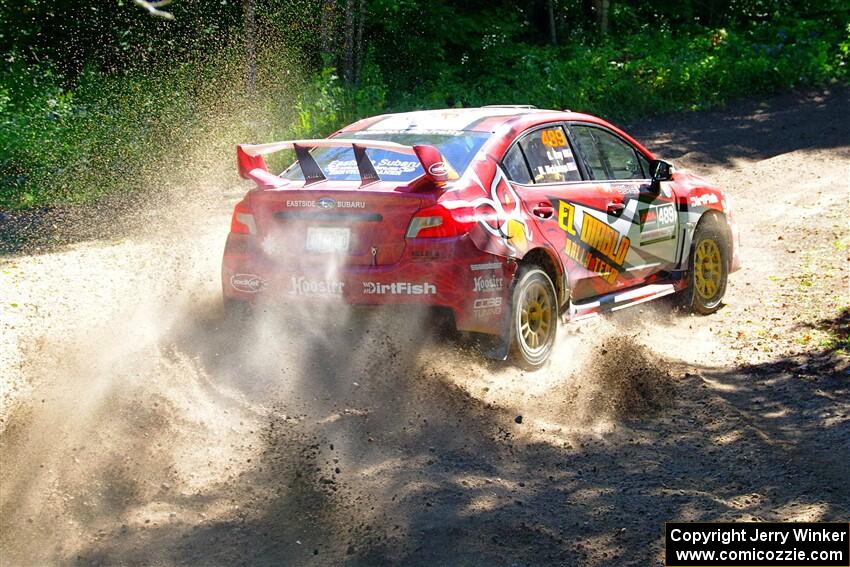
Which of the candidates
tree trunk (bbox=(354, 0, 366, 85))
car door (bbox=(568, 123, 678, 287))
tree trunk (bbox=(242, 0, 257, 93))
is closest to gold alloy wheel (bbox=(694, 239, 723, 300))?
Answer: car door (bbox=(568, 123, 678, 287))

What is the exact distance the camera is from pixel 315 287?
20.4 ft

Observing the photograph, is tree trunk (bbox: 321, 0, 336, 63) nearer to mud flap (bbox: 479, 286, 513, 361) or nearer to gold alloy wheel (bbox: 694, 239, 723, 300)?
gold alloy wheel (bbox: 694, 239, 723, 300)

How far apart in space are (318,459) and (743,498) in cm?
207

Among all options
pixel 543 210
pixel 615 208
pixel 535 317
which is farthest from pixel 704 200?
pixel 535 317

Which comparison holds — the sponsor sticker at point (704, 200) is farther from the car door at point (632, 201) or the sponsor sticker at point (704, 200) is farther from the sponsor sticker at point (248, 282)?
the sponsor sticker at point (248, 282)

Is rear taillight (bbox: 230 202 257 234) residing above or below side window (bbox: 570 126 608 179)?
below

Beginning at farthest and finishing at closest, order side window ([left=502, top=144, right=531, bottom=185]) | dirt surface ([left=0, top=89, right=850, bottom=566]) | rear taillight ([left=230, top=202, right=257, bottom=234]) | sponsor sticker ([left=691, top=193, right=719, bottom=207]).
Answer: sponsor sticker ([left=691, top=193, right=719, bottom=207]), side window ([left=502, top=144, right=531, bottom=185]), rear taillight ([left=230, top=202, right=257, bottom=234]), dirt surface ([left=0, top=89, right=850, bottom=566])

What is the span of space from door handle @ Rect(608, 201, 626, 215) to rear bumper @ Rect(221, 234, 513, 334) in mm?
1515

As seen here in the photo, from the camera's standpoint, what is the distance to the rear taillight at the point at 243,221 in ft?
21.3

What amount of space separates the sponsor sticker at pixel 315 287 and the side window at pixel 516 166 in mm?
1367

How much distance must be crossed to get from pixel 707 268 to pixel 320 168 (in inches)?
153

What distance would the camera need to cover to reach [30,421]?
5.33m

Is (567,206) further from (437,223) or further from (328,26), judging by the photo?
(328,26)

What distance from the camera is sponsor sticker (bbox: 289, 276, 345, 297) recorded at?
20.3 ft
